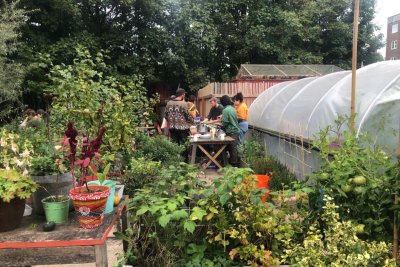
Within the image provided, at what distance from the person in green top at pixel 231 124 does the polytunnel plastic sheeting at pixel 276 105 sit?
105 centimetres

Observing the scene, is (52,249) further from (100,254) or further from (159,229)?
(159,229)

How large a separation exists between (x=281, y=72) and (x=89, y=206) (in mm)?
14499

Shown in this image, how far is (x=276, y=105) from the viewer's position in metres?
9.24

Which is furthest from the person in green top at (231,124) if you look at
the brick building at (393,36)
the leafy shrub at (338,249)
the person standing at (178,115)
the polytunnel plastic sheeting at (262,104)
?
the brick building at (393,36)

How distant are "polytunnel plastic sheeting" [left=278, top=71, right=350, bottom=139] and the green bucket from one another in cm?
447

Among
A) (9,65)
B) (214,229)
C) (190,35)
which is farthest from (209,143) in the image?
(190,35)

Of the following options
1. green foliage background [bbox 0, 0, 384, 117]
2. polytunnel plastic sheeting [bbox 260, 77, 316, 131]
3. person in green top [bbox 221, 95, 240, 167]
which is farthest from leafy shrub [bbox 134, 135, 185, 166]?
green foliage background [bbox 0, 0, 384, 117]

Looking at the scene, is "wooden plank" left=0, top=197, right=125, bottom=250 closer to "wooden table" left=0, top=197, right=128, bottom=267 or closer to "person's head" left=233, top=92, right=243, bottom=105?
"wooden table" left=0, top=197, right=128, bottom=267

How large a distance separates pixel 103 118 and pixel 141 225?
93.2 inches

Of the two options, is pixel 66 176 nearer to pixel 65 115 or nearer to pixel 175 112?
pixel 65 115

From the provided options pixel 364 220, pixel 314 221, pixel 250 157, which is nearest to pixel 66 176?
pixel 314 221

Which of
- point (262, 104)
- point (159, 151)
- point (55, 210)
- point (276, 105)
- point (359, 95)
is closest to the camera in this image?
point (55, 210)

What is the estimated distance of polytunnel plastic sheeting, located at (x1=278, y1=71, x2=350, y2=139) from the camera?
6.34 m

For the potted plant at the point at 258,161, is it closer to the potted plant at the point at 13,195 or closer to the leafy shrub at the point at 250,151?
the leafy shrub at the point at 250,151
